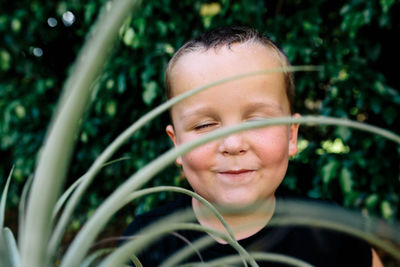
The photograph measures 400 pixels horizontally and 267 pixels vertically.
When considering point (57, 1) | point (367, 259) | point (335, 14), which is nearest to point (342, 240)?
point (367, 259)

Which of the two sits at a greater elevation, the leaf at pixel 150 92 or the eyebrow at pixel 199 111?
the eyebrow at pixel 199 111

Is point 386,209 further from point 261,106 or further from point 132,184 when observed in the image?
point 132,184

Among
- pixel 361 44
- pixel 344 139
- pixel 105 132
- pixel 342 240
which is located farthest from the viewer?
pixel 105 132

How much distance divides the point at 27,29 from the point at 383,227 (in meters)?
2.03

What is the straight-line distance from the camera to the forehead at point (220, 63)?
676 mm

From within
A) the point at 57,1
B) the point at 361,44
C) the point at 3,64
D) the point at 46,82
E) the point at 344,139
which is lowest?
the point at 344,139

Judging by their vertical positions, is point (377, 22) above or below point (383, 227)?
below

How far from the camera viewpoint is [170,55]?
1.48 metres

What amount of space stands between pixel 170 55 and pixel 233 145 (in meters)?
0.90

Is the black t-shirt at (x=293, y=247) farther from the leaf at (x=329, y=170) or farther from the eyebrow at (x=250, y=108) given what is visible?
the leaf at (x=329, y=170)

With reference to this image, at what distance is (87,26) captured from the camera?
1.79 meters

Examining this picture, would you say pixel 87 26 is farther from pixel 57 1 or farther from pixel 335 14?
pixel 335 14

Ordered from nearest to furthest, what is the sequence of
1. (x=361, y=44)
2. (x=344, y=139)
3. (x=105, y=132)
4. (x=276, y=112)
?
(x=276, y=112)
(x=344, y=139)
(x=361, y=44)
(x=105, y=132)

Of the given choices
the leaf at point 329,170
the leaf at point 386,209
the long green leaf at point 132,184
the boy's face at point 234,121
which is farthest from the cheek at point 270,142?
the leaf at point 386,209
